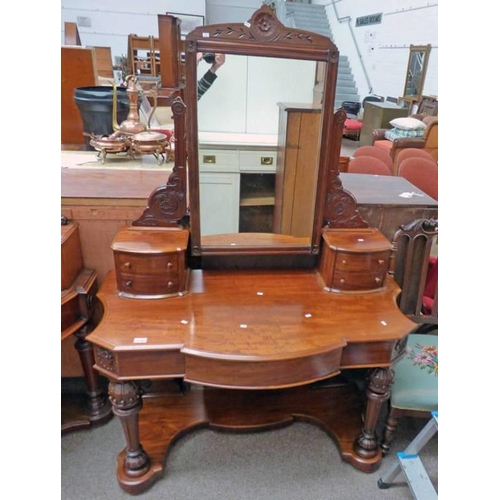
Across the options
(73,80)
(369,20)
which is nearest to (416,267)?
(73,80)

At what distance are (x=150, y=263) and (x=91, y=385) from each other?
65 cm

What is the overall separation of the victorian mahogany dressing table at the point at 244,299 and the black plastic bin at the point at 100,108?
23.7 inches

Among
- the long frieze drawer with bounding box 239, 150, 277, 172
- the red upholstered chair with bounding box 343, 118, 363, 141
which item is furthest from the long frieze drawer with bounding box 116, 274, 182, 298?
the red upholstered chair with bounding box 343, 118, 363, 141

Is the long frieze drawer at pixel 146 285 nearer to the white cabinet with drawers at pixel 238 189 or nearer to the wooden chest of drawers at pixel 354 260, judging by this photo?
the white cabinet with drawers at pixel 238 189

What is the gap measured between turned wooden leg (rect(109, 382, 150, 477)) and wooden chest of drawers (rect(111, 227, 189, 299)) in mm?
254

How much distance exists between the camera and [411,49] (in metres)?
5.05

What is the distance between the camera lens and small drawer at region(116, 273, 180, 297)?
3.69ft

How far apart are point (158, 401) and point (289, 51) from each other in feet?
4.28

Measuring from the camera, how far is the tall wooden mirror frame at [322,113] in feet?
3.26

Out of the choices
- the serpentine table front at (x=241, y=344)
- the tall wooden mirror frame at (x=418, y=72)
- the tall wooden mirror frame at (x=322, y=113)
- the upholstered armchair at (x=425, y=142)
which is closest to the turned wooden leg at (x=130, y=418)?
the serpentine table front at (x=241, y=344)

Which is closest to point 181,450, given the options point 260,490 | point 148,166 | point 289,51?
point 260,490

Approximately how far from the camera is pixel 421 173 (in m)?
1.85

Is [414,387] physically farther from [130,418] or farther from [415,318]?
[130,418]
